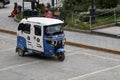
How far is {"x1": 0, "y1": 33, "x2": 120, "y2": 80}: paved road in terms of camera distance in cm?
1789

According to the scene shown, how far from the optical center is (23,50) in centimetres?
2178

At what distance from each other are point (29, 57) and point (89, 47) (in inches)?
137

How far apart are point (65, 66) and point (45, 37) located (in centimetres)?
193

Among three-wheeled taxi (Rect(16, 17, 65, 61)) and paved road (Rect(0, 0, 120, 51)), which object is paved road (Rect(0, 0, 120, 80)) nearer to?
paved road (Rect(0, 0, 120, 51))

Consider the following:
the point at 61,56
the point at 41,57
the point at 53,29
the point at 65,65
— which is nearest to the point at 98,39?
the point at 41,57

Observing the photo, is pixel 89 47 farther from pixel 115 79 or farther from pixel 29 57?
pixel 115 79

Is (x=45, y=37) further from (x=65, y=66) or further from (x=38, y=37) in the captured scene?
(x=65, y=66)

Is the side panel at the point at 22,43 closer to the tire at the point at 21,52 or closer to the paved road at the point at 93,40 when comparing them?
the tire at the point at 21,52

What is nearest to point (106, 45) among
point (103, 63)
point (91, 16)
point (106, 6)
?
point (103, 63)

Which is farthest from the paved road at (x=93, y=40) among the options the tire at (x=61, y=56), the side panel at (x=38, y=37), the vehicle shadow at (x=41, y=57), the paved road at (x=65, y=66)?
the side panel at (x=38, y=37)

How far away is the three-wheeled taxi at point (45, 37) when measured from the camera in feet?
67.5

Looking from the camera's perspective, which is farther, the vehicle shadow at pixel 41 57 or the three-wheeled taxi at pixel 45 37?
the vehicle shadow at pixel 41 57

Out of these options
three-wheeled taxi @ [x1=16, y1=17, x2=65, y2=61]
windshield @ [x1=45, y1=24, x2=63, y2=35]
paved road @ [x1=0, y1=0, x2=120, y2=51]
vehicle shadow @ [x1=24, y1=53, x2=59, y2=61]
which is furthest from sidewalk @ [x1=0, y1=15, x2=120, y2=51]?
three-wheeled taxi @ [x1=16, y1=17, x2=65, y2=61]

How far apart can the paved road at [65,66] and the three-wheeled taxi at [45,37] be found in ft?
1.55
